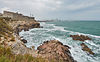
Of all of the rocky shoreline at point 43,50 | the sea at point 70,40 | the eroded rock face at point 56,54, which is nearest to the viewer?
the rocky shoreline at point 43,50

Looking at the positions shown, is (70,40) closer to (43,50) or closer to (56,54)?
(43,50)

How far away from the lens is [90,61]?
10.2 meters

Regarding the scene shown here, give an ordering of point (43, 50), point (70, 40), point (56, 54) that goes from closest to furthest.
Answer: point (56, 54) → point (43, 50) → point (70, 40)

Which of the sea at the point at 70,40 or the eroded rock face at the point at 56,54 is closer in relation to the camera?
the eroded rock face at the point at 56,54

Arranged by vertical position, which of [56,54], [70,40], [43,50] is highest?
[56,54]

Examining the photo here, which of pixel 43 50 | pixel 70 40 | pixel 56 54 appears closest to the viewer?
pixel 56 54

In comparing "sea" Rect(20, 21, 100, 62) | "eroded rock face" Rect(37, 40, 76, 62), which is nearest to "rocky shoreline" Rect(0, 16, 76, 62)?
"eroded rock face" Rect(37, 40, 76, 62)

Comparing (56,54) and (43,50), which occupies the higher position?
(56,54)

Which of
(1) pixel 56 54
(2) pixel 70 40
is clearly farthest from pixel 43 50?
(2) pixel 70 40

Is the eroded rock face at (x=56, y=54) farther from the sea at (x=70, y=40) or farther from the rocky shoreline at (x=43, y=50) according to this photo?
the sea at (x=70, y=40)

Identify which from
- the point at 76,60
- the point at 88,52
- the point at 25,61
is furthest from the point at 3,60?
the point at 88,52

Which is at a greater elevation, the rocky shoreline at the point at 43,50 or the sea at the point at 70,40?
the rocky shoreline at the point at 43,50

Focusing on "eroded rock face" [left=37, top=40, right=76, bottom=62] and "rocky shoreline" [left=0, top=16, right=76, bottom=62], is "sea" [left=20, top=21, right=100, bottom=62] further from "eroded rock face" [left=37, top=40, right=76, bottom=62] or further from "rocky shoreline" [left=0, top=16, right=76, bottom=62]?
"rocky shoreline" [left=0, top=16, right=76, bottom=62]

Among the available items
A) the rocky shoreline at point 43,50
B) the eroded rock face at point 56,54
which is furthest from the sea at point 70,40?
the rocky shoreline at point 43,50
